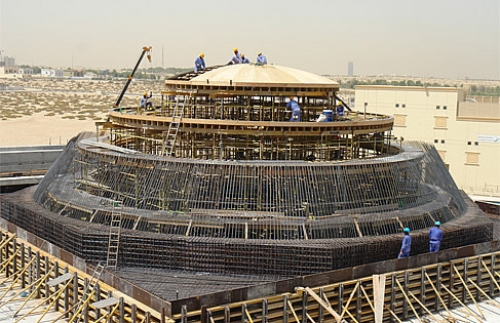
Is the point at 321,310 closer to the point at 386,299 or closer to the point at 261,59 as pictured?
the point at 386,299

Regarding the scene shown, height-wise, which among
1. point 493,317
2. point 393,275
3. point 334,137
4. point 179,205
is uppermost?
point 334,137

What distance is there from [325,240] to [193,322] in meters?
6.10

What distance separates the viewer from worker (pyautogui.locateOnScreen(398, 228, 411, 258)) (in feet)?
76.3

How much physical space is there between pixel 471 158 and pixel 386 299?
34510 millimetres

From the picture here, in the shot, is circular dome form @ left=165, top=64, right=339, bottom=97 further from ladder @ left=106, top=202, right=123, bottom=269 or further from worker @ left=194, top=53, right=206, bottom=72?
ladder @ left=106, top=202, right=123, bottom=269

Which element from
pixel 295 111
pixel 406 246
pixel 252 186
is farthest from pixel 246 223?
pixel 295 111

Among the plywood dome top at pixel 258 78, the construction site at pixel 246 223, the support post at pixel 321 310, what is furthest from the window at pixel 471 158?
the support post at pixel 321 310

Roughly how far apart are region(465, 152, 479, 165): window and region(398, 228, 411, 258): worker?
109 feet

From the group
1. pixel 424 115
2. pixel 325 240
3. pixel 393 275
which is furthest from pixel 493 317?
pixel 424 115

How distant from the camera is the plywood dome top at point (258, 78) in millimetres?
27859

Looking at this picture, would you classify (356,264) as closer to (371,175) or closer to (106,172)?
(371,175)

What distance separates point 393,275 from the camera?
74.4 feet

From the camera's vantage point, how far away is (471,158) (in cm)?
5444

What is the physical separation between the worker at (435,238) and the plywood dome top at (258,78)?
801 centimetres
